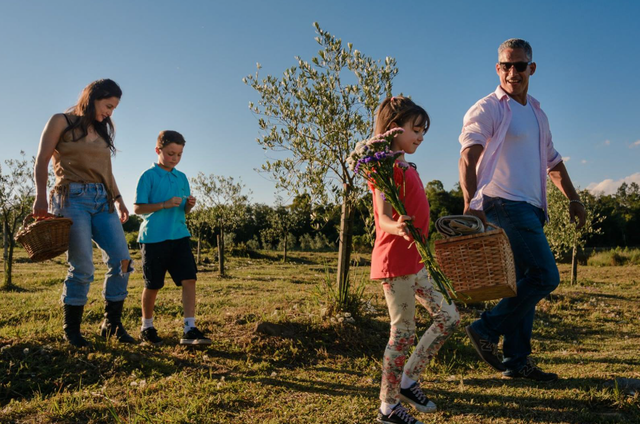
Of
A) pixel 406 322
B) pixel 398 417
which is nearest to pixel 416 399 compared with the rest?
pixel 398 417

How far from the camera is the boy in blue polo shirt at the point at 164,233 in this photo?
497 cm

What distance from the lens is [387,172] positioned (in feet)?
9.80

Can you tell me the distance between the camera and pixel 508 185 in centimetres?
380

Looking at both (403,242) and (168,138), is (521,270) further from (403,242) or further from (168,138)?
(168,138)

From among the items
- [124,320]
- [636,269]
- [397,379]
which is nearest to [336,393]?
[397,379]

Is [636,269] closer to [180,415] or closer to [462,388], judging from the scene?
[462,388]

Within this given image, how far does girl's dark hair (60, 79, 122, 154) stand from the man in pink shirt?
11.3 feet

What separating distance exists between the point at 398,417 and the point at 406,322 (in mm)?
597

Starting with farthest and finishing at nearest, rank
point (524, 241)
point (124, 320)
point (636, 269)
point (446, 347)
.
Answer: point (636, 269) → point (124, 320) → point (446, 347) → point (524, 241)

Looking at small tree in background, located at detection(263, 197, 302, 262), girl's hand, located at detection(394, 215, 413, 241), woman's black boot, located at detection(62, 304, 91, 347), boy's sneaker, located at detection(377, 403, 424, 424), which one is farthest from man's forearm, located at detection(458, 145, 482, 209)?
small tree in background, located at detection(263, 197, 302, 262)

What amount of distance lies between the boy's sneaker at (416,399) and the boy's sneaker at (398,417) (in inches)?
8.3

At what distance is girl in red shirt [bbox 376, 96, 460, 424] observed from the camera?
3.06 m

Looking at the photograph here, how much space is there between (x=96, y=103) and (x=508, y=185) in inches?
156

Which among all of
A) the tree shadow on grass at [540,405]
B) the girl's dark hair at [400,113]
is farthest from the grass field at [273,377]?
the girl's dark hair at [400,113]
